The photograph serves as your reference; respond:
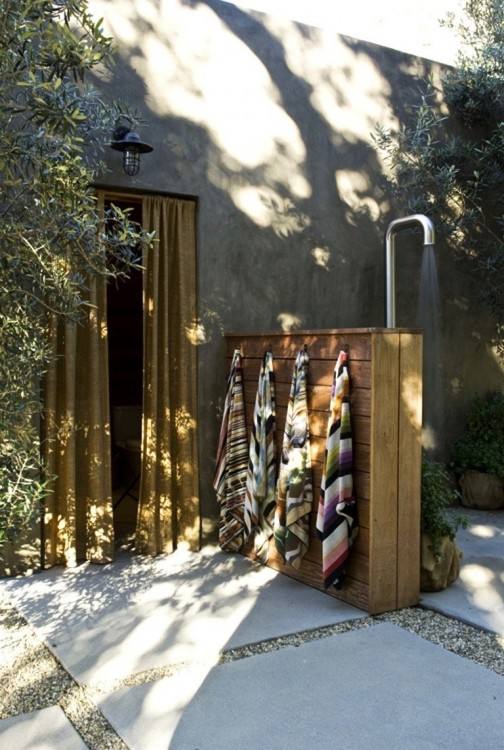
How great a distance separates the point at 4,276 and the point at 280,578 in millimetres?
2375

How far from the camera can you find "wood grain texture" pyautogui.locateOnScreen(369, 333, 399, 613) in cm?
346

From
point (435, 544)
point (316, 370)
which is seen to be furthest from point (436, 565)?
point (316, 370)

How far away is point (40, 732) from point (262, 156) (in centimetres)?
382

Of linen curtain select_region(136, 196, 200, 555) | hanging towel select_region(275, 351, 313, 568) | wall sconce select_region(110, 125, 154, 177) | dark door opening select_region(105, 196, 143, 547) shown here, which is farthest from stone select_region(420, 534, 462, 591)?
wall sconce select_region(110, 125, 154, 177)

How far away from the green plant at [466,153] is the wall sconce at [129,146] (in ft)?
7.22

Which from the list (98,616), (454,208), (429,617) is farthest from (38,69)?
(454,208)

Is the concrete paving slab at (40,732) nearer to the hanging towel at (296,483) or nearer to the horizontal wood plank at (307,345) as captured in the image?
the hanging towel at (296,483)

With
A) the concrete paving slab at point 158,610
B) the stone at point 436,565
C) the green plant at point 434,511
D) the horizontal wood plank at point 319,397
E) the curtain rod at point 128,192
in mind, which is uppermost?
the curtain rod at point 128,192

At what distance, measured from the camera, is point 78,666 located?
9.70 feet

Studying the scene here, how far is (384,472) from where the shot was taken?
350 cm

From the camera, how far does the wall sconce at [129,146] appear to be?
4.12 m

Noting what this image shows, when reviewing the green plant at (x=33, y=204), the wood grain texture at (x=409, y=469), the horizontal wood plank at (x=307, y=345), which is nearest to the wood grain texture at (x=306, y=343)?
the horizontal wood plank at (x=307, y=345)

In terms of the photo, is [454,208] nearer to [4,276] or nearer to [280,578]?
[280,578]

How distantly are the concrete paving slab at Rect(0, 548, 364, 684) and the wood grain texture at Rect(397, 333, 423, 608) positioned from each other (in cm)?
32
